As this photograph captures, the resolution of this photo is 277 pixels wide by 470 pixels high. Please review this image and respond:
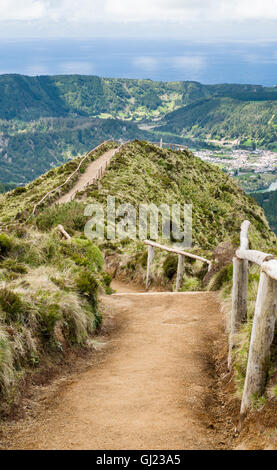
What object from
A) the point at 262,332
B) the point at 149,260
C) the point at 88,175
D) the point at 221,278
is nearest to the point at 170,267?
the point at 149,260

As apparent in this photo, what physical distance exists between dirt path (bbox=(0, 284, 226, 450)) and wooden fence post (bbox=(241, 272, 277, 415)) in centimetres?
79

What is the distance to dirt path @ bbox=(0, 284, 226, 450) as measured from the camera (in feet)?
16.6

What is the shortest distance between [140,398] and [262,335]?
7.40 ft

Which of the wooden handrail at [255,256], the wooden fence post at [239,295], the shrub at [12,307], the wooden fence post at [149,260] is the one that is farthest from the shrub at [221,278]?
the shrub at [12,307]

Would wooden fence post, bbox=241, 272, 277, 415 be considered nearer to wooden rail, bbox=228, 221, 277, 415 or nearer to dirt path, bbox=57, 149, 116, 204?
wooden rail, bbox=228, 221, 277, 415

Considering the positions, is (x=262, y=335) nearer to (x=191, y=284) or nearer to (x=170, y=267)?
(x=191, y=284)

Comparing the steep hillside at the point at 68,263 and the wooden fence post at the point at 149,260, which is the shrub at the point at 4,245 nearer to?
the steep hillside at the point at 68,263

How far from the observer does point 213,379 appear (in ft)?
23.2

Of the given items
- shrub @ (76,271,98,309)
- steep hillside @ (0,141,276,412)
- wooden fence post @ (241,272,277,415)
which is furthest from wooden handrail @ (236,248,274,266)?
shrub @ (76,271,98,309)

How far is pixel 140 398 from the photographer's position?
20.5ft

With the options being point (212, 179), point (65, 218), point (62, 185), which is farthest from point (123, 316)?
point (212, 179)

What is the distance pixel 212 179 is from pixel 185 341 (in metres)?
50.4

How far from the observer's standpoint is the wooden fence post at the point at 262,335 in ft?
15.4
